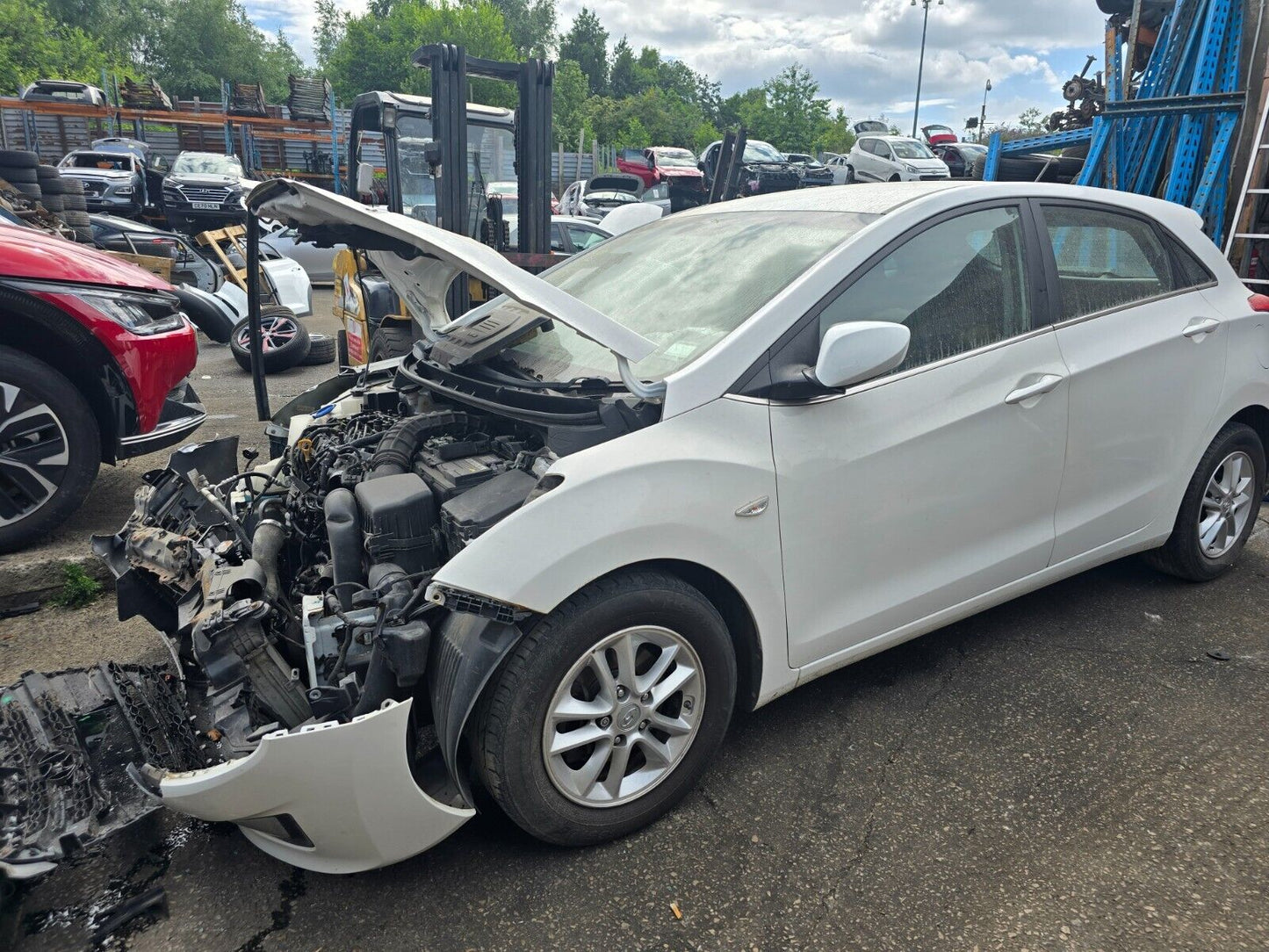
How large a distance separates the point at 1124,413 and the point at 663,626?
197 centimetres

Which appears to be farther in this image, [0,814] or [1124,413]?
[1124,413]

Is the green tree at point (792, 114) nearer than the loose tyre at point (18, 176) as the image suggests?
No

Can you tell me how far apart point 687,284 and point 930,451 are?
94cm

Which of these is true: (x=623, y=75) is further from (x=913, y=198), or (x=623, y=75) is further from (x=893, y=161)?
(x=913, y=198)

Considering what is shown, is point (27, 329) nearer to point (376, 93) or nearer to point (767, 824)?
point (767, 824)

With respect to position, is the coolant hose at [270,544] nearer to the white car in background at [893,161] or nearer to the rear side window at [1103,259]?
the rear side window at [1103,259]

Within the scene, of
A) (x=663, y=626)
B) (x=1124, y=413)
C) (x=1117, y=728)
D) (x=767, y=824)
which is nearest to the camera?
(x=663, y=626)

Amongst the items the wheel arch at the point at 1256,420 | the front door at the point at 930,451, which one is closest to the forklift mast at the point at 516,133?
the front door at the point at 930,451

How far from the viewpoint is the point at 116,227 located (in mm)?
11070

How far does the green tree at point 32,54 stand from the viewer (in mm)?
39469

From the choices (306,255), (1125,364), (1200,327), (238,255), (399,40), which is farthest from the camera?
(399,40)

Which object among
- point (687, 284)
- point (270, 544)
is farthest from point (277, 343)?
point (687, 284)

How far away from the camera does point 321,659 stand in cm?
224

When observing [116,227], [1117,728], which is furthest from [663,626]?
[116,227]
